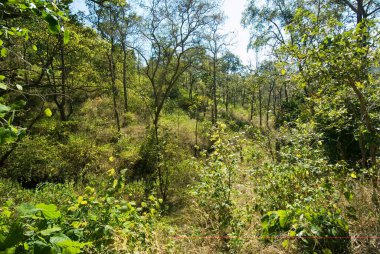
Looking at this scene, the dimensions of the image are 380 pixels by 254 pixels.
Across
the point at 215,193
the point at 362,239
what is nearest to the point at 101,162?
the point at 215,193

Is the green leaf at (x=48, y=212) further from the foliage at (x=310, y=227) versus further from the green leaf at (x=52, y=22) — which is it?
the foliage at (x=310, y=227)

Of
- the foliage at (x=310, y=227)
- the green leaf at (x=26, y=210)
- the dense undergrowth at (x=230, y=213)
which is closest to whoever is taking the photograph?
the green leaf at (x=26, y=210)

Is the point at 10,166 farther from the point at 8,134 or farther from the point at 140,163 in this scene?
the point at 8,134

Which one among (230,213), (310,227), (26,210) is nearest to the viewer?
(26,210)

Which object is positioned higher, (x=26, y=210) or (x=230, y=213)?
(x=26, y=210)

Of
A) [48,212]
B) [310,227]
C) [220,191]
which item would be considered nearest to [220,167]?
[220,191]

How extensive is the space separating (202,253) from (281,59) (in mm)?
2877

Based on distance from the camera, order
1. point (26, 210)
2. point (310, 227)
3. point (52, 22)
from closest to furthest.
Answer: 1. point (26, 210)
2. point (52, 22)
3. point (310, 227)

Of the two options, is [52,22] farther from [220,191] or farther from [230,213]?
[230,213]

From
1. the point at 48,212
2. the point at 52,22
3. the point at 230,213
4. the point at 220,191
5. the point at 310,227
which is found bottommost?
the point at 230,213

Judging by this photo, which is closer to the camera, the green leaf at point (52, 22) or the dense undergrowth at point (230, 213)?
the green leaf at point (52, 22)

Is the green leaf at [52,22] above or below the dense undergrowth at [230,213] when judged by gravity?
above

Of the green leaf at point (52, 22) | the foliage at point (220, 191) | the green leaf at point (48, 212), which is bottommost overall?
the foliage at point (220, 191)

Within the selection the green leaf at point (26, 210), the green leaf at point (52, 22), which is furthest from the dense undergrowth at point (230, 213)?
the green leaf at point (52, 22)
